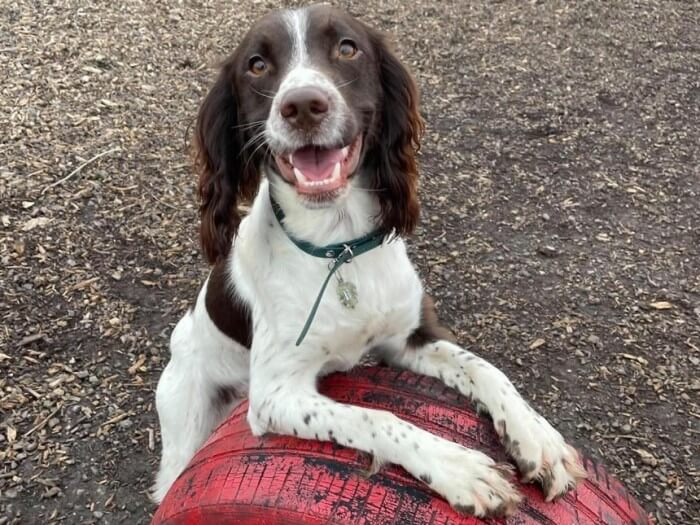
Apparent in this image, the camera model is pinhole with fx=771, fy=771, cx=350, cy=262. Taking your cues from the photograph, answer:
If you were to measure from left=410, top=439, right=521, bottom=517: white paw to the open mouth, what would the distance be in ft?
2.66

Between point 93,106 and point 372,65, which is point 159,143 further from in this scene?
point 372,65

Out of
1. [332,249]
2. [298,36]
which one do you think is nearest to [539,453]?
[332,249]

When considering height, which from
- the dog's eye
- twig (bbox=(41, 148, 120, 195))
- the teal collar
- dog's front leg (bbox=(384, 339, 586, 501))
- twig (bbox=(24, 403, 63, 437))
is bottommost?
twig (bbox=(24, 403, 63, 437))

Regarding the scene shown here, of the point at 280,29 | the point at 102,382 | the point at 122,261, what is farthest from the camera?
the point at 122,261

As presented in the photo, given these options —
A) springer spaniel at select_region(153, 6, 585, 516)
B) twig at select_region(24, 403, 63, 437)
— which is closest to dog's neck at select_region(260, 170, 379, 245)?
springer spaniel at select_region(153, 6, 585, 516)

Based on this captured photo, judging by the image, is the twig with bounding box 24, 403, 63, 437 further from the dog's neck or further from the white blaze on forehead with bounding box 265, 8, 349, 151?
the white blaze on forehead with bounding box 265, 8, 349, 151

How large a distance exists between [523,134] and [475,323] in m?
2.12

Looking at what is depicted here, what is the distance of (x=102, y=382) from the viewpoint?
3.75 metres

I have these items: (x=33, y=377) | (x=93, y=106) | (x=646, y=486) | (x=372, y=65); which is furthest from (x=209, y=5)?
(x=646, y=486)

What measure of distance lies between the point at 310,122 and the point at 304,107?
5cm

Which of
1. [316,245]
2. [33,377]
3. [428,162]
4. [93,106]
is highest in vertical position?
[316,245]

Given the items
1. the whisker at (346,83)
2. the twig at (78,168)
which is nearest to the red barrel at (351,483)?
the whisker at (346,83)

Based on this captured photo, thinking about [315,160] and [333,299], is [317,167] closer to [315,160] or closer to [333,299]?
[315,160]

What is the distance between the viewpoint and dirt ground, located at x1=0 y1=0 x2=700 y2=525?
3494mm
